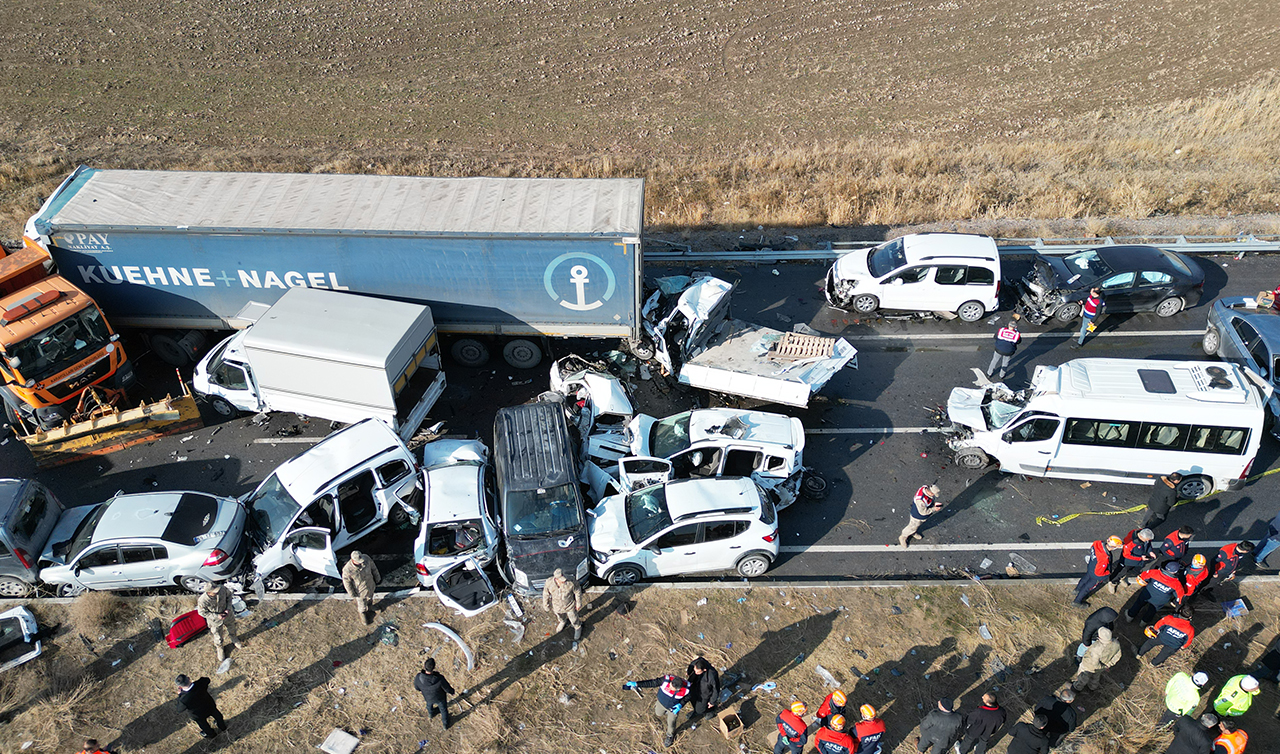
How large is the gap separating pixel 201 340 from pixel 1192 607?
57.2 feet

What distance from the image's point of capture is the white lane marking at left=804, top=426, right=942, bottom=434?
14219 millimetres

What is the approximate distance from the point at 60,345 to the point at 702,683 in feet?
40.3

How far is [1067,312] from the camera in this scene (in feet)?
53.8

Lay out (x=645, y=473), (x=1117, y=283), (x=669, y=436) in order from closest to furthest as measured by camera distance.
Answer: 1. (x=645, y=473)
2. (x=669, y=436)
3. (x=1117, y=283)

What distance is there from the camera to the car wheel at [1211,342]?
612 inches

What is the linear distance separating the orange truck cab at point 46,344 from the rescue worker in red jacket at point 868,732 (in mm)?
13710

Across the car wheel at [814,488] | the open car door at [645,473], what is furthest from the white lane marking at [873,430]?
the open car door at [645,473]

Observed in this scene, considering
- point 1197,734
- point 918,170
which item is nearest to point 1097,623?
point 1197,734

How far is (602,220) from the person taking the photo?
45.8 ft

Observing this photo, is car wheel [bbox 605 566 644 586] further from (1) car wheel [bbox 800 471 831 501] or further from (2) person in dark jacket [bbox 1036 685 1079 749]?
(2) person in dark jacket [bbox 1036 685 1079 749]

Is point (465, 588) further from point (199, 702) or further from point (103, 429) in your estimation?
point (103, 429)

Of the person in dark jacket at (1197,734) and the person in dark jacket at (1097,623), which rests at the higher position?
the person in dark jacket at (1197,734)

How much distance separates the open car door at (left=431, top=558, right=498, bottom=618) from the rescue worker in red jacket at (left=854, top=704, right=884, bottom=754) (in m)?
5.17

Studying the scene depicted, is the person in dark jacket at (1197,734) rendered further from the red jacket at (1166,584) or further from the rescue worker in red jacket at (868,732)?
the rescue worker in red jacket at (868,732)
